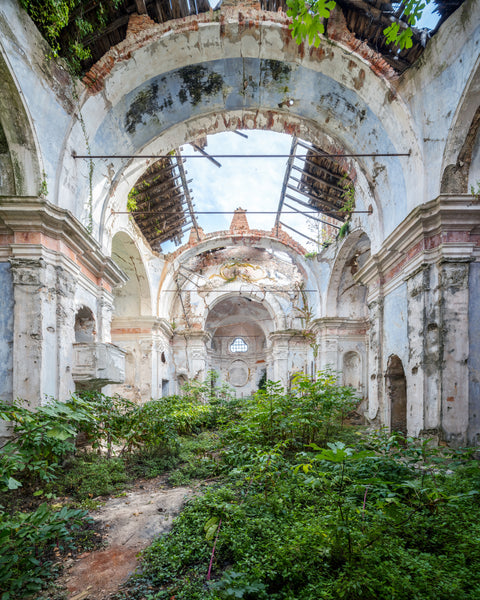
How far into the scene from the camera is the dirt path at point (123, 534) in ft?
9.81

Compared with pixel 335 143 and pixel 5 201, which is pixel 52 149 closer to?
pixel 5 201

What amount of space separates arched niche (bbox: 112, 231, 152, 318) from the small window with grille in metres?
14.4

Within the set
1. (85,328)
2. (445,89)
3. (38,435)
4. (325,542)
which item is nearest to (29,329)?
(38,435)

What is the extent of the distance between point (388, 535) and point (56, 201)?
664cm

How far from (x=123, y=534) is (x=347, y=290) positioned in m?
12.0

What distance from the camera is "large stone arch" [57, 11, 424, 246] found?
22.8 ft

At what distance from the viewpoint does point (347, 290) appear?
562 inches

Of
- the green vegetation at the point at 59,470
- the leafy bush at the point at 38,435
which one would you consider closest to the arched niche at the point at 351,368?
the green vegetation at the point at 59,470

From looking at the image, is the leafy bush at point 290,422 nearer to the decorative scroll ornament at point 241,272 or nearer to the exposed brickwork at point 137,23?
the exposed brickwork at point 137,23

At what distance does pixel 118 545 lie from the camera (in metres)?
3.65

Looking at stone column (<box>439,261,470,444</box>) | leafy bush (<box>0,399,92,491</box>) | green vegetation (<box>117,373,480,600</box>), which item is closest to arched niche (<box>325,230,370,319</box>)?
stone column (<box>439,261,470,444</box>)

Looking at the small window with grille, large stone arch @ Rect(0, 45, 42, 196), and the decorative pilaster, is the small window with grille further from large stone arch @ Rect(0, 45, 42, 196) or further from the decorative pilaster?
large stone arch @ Rect(0, 45, 42, 196)

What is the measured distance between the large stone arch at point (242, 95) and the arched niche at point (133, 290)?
17.7ft

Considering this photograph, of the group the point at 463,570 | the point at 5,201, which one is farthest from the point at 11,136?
the point at 463,570
